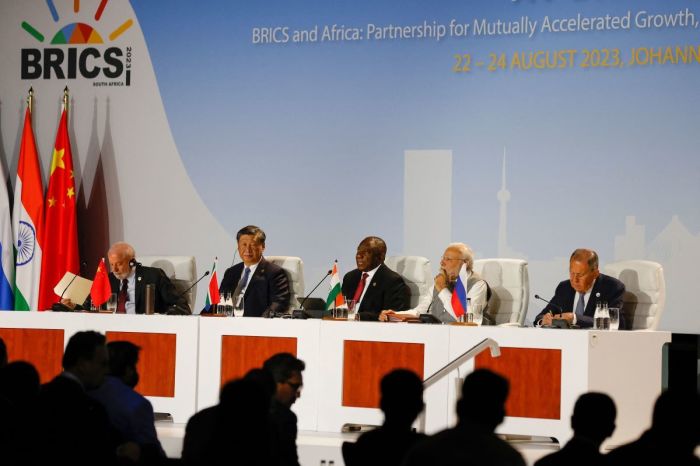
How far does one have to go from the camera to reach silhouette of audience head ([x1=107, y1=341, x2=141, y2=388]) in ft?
15.2

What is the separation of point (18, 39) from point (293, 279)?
3636mm

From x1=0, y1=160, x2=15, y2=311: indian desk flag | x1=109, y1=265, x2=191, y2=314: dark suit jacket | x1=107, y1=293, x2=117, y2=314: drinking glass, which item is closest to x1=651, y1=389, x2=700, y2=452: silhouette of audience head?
x1=107, y1=293, x2=117, y2=314: drinking glass

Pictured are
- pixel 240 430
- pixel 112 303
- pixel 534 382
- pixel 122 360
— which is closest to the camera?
pixel 240 430

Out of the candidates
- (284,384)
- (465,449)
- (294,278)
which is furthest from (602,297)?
(465,449)

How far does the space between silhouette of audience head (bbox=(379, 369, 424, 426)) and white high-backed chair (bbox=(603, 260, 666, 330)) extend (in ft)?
11.6

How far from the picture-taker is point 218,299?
7223 millimetres

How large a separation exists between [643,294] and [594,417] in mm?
3425

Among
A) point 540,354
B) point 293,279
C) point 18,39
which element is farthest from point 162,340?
point 18,39

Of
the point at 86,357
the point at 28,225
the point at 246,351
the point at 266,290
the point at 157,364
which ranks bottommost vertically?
the point at 157,364

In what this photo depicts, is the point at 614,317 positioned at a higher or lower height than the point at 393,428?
higher

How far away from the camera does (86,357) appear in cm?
421

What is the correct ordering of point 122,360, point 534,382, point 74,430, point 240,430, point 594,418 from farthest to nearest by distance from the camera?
point 534,382 → point 122,360 → point 74,430 → point 594,418 → point 240,430

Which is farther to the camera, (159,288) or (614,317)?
(159,288)

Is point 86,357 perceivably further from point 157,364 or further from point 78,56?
point 78,56
